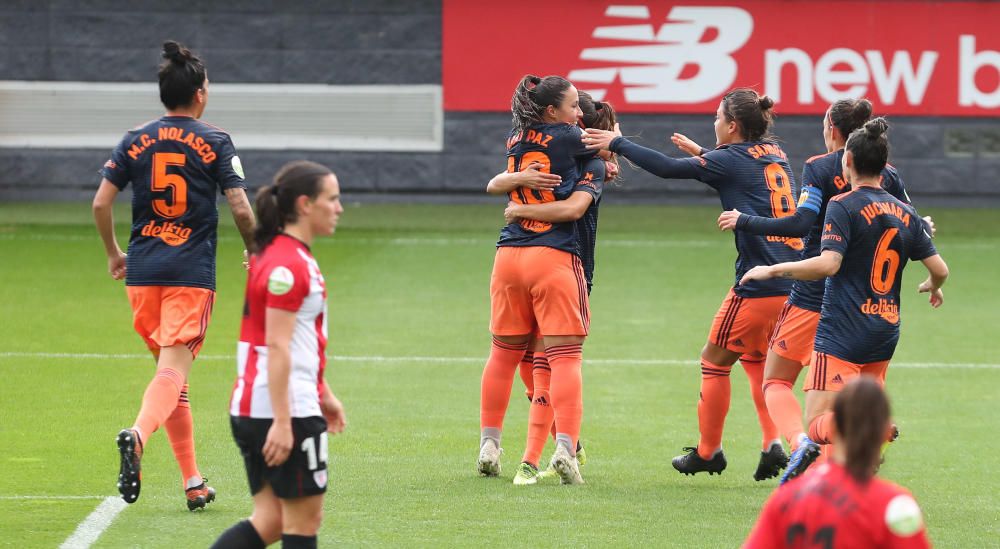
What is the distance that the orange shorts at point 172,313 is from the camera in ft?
20.3

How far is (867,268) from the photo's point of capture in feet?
19.3

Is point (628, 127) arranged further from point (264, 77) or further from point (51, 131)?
point (51, 131)

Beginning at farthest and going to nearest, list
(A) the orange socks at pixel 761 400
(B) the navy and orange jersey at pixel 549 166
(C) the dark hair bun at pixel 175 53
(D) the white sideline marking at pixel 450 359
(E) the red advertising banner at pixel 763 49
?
(E) the red advertising banner at pixel 763 49
(D) the white sideline marking at pixel 450 359
(A) the orange socks at pixel 761 400
(B) the navy and orange jersey at pixel 549 166
(C) the dark hair bun at pixel 175 53

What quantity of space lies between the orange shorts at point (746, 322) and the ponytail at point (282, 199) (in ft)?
10.2

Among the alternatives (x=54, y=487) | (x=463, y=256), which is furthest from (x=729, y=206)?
(x=463, y=256)

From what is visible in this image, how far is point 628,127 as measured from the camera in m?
20.0

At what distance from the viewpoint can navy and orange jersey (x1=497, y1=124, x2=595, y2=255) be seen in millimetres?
6844

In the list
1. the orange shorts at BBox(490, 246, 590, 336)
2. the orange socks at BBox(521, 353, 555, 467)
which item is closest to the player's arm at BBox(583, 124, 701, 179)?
the orange shorts at BBox(490, 246, 590, 336)

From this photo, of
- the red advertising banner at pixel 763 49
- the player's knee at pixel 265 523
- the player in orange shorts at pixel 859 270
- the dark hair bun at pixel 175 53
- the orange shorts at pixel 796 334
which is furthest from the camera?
the red advertising banner at pixel 763 49

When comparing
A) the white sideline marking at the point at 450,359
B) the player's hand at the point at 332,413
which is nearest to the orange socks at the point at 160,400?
the player's hand at the point at 332,413

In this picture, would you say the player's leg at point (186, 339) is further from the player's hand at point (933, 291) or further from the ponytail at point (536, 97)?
the player's hand at point (933, 291)

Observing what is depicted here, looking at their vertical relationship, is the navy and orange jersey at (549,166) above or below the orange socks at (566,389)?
above

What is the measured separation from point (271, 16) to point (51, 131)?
347 cm

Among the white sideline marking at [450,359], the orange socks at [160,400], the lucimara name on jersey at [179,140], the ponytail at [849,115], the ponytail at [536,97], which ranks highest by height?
the ponytail at [536,97]
